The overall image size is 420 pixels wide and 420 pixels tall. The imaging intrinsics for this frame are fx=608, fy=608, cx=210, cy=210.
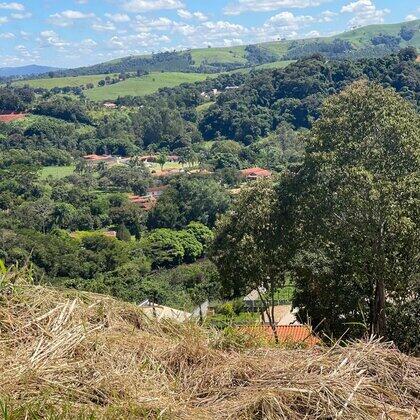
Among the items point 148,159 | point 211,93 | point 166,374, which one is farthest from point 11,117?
point 166,374

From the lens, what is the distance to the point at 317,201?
8.09 metres

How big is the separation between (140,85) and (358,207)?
320 ft

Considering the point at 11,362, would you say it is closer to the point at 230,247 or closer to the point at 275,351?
the point at 275,351

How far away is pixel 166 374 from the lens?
2.46 meters

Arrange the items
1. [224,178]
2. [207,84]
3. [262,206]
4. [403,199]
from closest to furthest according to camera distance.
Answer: [403,199], [262,206], [224,178], [207,84]

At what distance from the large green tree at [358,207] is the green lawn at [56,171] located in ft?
146

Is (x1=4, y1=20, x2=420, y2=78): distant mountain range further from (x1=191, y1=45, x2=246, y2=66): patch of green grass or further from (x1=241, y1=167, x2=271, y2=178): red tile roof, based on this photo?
(x1=241, y1=167, x2=271, y2=178): red tile roof

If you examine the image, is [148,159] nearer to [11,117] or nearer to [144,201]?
→ [144,201]

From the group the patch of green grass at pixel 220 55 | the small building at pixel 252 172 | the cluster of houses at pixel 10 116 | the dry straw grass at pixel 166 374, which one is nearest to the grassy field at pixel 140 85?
the cluster of houses at pixel 10 116

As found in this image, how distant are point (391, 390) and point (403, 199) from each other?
540cm

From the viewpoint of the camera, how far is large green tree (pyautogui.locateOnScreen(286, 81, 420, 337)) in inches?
291

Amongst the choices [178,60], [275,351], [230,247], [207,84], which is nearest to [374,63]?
[207,84]

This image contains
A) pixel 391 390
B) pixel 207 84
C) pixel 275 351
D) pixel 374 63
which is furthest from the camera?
pixel 207 84

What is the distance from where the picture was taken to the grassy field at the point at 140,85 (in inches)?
3812
